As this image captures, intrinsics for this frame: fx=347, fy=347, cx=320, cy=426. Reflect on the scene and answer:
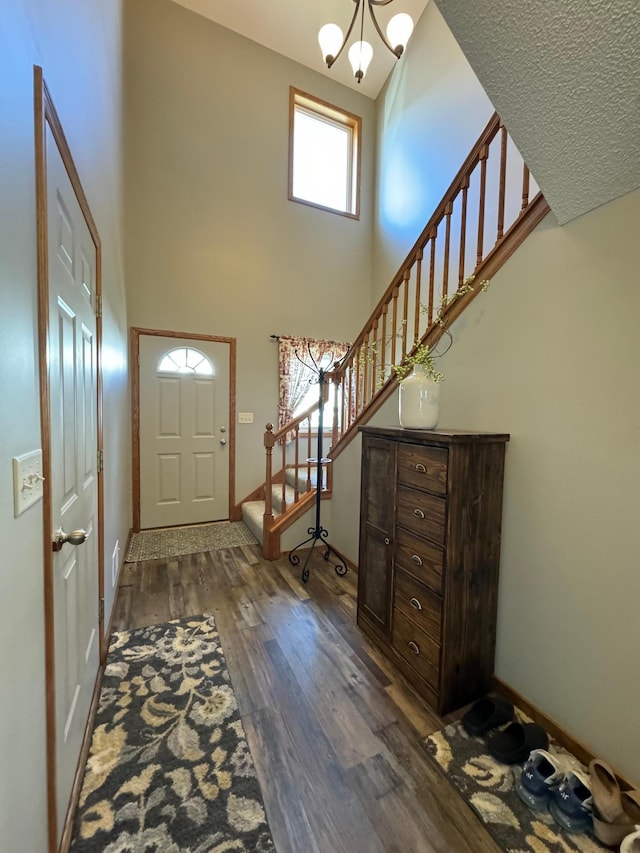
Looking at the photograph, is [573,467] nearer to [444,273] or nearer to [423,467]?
[423,467]

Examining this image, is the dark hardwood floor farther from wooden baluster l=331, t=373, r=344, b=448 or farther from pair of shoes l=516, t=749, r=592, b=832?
wooden baluster l=331, t=373, r=344, b=448

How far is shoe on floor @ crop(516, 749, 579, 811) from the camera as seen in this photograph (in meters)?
1.19

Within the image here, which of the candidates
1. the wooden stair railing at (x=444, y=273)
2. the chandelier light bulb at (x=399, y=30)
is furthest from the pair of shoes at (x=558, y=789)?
the chandelier light bulb at (x=399, y=30)

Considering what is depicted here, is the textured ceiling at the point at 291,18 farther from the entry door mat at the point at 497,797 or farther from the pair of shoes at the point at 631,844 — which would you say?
the pair of shoes at the point at 631,844

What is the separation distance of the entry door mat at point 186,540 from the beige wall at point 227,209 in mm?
510

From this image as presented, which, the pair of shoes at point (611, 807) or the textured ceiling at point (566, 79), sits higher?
the textured ceiling at point (566, 79)

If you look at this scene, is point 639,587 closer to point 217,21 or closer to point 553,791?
point 553,791

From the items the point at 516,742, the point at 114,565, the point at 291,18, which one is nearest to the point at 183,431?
the point at 114,565

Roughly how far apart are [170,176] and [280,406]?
274cm

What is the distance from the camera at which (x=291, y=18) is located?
381 centimetres

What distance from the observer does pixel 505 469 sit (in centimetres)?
166

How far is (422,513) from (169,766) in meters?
1.40

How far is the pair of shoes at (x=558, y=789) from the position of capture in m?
1.13

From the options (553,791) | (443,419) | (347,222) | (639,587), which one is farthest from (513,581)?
(347,222)
